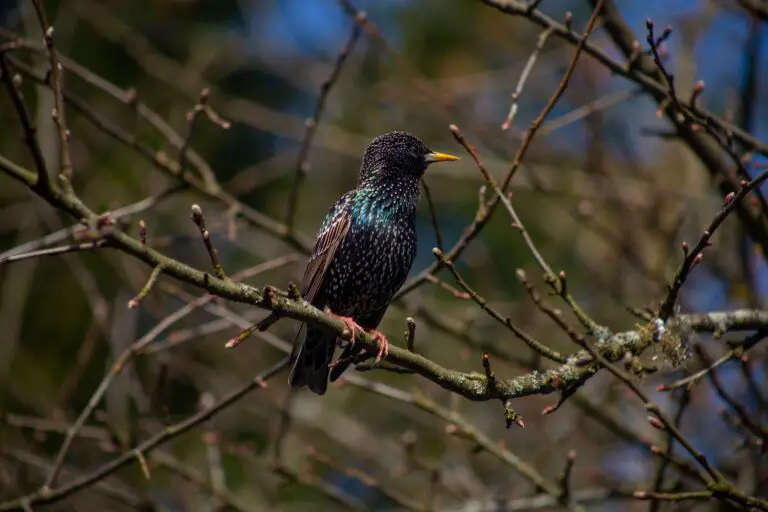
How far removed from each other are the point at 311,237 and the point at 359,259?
10.8 ft

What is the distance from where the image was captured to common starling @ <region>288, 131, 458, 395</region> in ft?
14.2

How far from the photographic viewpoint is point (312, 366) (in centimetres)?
431

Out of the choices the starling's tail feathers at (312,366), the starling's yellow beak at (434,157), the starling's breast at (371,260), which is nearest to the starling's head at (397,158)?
the starling's yellow beak at (434,157)

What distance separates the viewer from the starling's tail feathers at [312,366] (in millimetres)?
4246

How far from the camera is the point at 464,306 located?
7.81 metres

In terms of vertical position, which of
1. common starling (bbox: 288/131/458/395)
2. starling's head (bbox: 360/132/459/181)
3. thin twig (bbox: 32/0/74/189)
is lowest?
thin twig (bbox: 32/0/74/189)

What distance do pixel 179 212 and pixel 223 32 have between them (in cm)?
247

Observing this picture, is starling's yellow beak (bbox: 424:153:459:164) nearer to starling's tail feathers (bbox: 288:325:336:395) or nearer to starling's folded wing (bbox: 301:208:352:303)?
starling's folded wing (bbox: 301:208:352:303)

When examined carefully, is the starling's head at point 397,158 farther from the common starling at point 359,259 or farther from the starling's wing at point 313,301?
the starling's wing at point 313,301

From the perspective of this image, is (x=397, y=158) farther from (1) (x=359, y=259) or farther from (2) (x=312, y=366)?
(2) (x=312, y=366)

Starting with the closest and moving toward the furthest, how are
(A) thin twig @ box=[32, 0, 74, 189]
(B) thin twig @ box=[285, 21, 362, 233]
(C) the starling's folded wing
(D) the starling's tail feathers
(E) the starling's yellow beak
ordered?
(A) thin twig @ box=[32, 0, 74, 189], (B) thin twig @ box=[285, 21, 362, 233], (D) the starling's tail feathers, (C) the starling's folded wing, (E) the starling's yellow beak

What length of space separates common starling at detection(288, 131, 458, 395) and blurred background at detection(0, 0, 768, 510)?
0.89ft

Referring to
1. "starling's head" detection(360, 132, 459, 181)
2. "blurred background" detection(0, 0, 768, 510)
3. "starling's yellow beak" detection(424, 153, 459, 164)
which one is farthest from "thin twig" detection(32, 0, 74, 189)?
"starling's yellow beak" detection(424, 153, 459, 164)

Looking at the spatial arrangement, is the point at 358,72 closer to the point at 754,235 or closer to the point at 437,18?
the point at 437,18
